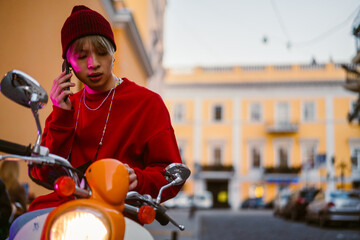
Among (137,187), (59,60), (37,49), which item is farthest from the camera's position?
(37,49)

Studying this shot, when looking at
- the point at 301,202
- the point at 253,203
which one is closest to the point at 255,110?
the point at 253,203

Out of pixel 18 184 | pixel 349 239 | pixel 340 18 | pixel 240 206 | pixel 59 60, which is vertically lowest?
pixel 240 206

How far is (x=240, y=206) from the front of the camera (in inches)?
1563

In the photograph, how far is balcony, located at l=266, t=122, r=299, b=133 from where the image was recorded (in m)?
39.8

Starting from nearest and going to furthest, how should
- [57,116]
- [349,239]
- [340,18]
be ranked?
[57,116], [340,18], [349,239]

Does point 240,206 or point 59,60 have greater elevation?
point 59,60

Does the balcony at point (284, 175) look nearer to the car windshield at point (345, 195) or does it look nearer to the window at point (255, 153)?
the window at point (255, 153)

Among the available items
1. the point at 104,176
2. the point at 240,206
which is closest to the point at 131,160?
the point at 104,176

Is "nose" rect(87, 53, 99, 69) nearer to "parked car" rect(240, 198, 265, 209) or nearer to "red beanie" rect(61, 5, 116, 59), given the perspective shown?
"red beanie" rect(61, 5, 116, 59)

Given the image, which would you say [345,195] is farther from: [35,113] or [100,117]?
[35,113]

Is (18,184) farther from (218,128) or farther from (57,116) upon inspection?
(218,128)

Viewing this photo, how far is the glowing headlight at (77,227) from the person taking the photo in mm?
1104

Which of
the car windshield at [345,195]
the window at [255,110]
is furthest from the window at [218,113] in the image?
the car windshield at [345,195]

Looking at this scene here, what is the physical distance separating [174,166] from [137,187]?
131 millimetres
